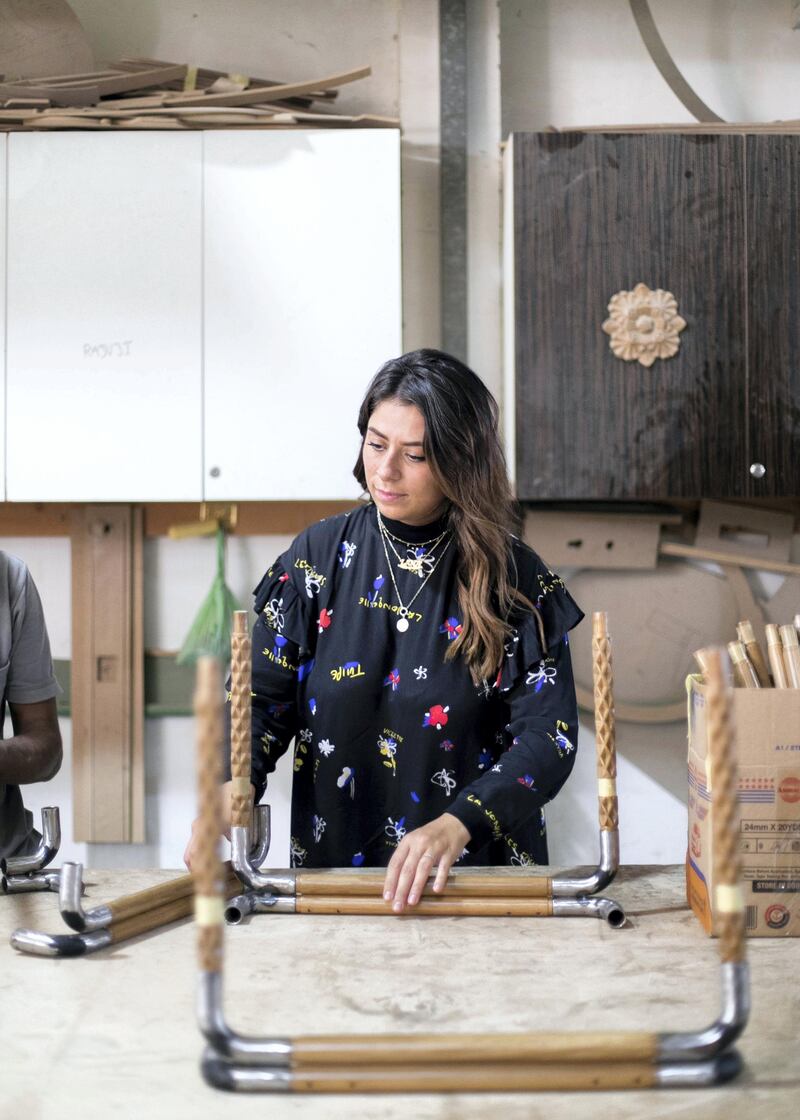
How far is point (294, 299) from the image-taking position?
2.61 m

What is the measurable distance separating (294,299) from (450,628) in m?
1.19

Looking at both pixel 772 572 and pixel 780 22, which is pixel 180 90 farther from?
pixel 772 572

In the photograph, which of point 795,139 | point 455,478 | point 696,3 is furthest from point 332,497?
Result: point 696,3

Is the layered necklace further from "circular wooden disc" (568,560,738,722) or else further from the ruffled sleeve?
"circular wooden disc" (568,560,738,722)

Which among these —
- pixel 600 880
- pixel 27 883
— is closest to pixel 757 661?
pixel 600 880

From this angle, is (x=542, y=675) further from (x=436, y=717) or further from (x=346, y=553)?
(x=346, y=553)

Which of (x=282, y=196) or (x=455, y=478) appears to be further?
(x=282, y=196)

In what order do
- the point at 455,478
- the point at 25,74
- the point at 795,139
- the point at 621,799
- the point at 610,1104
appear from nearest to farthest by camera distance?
the point at 610,1104, the point at 455,478, the point at 795,139, the point at 25,74, the point at 621,799

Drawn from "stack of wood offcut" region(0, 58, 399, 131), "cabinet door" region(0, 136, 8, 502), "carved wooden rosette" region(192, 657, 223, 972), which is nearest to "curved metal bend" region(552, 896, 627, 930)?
"carved wooden rosette" region(192, 657, 223, 972)

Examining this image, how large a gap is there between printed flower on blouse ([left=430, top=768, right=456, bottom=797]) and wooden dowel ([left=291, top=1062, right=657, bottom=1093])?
2.67 ft

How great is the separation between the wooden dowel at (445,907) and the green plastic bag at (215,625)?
1547mm

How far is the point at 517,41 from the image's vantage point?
2918mm

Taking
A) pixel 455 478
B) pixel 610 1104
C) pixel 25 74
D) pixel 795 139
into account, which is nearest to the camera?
pixel 610 1104

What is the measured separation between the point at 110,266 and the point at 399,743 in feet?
4.88
